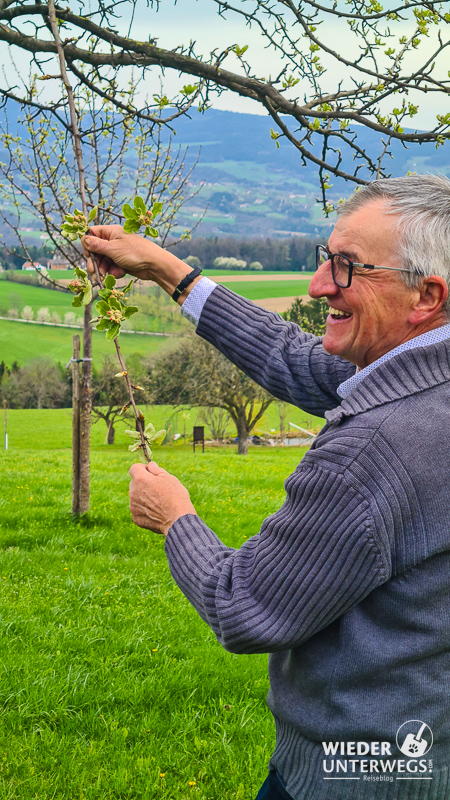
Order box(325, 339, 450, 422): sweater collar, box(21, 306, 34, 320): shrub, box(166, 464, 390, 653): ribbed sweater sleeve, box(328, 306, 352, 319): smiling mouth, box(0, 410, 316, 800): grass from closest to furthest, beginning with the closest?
box(166, 464, 390, 653): ribbed sweater sleeve < box(325, 339, 450, 422): sweater collar < box(328, 306, 352, 319): smiling mouth < box(0, 410, 316, 800): grass < box(21, 306, 34, 320): shrub

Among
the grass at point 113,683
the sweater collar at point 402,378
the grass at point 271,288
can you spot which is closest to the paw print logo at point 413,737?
the sweater collar at point 402,378

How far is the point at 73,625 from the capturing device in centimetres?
418

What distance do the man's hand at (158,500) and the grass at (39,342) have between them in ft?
219

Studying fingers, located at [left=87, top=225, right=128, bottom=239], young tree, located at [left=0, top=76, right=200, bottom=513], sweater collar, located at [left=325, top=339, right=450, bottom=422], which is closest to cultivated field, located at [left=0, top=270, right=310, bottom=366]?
young tree, located at [left=0, top=76, right=200, bottom=513]

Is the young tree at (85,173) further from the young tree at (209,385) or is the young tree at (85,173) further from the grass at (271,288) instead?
the grass at (271,288)

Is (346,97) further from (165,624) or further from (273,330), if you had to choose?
(165,624)

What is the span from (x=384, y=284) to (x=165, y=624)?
342 cm

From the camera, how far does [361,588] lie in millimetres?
1271

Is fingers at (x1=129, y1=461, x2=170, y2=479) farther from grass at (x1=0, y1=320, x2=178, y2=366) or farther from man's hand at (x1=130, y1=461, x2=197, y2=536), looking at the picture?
grass at (x1=0, y1=320, x2=178, y2=366)

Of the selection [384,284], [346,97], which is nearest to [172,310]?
[346,97]

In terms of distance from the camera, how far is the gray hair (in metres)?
1.46

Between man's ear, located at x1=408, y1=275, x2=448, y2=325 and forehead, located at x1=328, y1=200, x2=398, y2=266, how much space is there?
93 millimetres

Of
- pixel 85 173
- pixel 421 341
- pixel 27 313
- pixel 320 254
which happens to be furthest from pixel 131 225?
pixel 27 313

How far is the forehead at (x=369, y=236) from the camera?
1.50 meters
